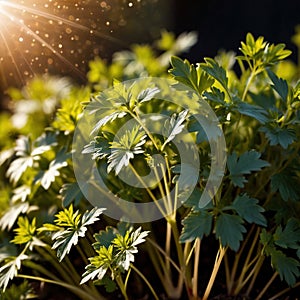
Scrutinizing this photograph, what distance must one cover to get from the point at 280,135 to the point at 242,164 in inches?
3.6

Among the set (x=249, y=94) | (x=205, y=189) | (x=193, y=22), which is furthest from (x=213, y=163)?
(x=193, y=22)

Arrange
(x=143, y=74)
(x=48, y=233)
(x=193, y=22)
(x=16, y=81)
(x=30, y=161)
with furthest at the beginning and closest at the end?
(x=193, y=22), (x=16, y=81), (x=143, y=74), (x=30, y=161), (x=48, y=233)

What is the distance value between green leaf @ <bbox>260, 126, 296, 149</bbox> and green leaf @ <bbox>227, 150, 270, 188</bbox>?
0.04 metres

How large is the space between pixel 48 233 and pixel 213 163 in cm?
35

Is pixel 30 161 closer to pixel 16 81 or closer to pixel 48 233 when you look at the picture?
pixel 48 233

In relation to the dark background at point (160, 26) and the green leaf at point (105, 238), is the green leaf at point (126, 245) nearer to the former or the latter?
the green leaf at point (105, 238)

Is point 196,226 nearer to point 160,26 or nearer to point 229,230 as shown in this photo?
point 229,230

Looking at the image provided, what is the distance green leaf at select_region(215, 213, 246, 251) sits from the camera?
86 centimetres

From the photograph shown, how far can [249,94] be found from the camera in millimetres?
1212

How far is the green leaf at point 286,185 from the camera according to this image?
38.8 inches

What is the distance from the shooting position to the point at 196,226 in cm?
88

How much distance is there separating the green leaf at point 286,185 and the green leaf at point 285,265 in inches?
4.3

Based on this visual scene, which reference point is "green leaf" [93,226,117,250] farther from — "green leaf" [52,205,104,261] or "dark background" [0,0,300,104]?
"dark background" [0,0,300,104]

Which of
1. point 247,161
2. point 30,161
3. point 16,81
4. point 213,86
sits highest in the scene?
point 16,81
